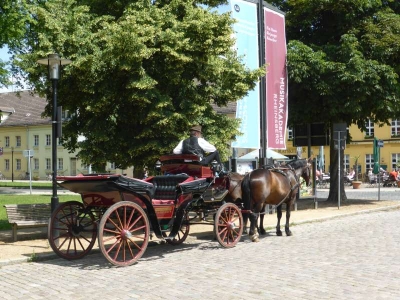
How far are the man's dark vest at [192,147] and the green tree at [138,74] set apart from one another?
1.54 m

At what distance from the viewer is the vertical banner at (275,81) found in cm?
1702

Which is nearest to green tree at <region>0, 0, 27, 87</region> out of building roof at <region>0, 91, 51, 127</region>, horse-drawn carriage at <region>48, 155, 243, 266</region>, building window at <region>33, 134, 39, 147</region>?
horse-drawn carriage at <region>48, 155, 243, 266</region>

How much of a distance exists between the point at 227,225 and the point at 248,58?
6.27 meters

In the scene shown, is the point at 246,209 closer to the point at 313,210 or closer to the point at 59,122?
the point at 59,122

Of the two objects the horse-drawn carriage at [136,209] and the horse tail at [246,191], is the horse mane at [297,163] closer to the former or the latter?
the horse tail at [246,191]

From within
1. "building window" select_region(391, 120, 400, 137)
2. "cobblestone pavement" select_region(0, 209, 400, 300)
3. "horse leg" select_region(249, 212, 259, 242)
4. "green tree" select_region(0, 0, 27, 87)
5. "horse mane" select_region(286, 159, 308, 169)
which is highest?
"green tree" select_region(0, 0, 27, 87)

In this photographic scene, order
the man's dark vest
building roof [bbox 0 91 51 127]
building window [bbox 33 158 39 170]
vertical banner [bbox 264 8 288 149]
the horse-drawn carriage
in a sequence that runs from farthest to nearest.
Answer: building window [bbox 33 158 39 170] < building roof [bbox 0 91 51 127] < vertical banner [bbox 264 8 288 149] < the man's dark vest < the horse-drawn carriage

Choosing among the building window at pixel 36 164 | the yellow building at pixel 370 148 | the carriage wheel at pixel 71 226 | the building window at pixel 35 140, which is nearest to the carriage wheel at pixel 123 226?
the carriage wheel at pixel 71 226

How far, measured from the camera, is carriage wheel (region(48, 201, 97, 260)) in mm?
9438

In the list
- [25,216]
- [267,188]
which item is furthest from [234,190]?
[25,216]

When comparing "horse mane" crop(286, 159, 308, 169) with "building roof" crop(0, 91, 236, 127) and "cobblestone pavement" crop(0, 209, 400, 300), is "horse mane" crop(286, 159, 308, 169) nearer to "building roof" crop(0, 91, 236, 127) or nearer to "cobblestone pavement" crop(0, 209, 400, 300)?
"cobblestone pavement" crop(0, 209, 400, 300)

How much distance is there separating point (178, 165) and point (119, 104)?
268 cm

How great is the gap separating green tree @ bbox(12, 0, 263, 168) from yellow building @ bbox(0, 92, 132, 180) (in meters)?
53.4

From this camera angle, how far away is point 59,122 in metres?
10.8
